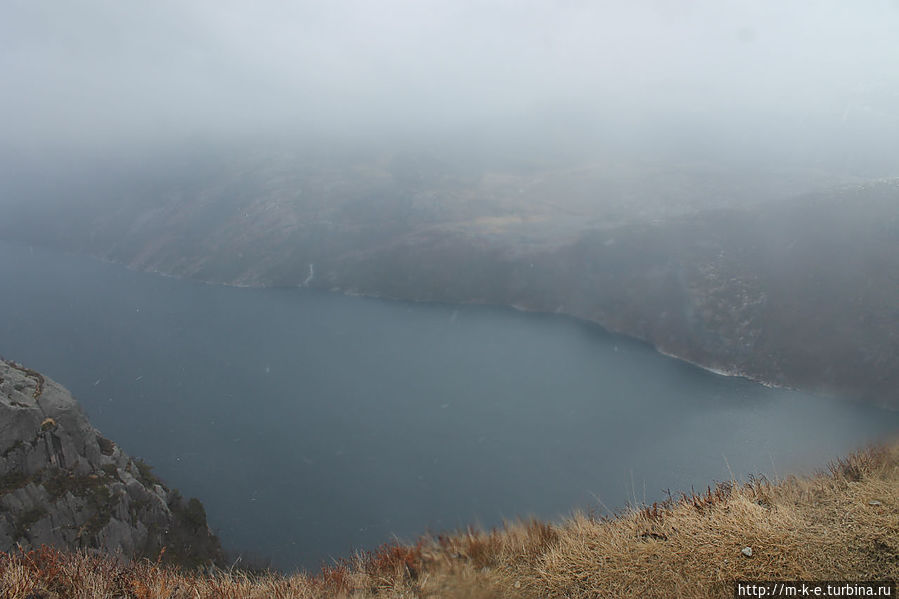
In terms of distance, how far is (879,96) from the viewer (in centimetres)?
15275

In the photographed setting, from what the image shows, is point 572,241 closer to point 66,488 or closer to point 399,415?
point 399,415

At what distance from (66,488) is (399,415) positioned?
3139cm

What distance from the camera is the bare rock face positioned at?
2344 centimetres

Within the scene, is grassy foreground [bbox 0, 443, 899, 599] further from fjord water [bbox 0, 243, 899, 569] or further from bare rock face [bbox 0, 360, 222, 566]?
bare rock face [bbox 0, 360, 222, 566]

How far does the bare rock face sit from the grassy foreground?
795 inches

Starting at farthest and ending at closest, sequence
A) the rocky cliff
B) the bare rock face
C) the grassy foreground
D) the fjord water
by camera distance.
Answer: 1. the rocky cliff
2. the fjord water
3. the bare rock face
4. the grassy foreground

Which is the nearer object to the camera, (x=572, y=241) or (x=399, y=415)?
(x=399, y=415)

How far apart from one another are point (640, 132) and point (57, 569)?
548ft

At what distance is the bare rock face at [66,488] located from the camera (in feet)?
76.9

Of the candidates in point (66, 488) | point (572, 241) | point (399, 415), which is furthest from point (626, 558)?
point (572, 241)

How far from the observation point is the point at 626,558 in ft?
16.0

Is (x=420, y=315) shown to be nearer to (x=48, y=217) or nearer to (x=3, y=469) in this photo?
(x=3, y=469)

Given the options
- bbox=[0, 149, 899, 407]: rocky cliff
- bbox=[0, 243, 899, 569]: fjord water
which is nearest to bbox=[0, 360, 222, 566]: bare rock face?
bbox=[0, 243, 899, 569]: fjord water

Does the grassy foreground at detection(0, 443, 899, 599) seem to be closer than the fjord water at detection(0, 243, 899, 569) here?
Yes
